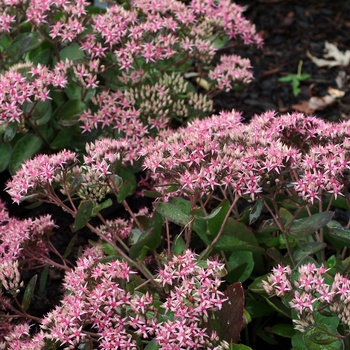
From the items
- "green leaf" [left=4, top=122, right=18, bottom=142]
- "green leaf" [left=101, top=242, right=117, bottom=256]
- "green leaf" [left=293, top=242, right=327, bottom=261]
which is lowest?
"green leaf" [left=101, top=242, right=117, bottom=256]

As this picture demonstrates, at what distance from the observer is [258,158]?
7.39ft

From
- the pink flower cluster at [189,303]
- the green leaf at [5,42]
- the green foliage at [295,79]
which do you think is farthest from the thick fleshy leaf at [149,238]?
the green foliage at [295,79]

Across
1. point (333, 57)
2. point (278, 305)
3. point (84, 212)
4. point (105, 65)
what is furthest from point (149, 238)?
point (333, 57)

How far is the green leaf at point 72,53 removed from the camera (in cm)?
332

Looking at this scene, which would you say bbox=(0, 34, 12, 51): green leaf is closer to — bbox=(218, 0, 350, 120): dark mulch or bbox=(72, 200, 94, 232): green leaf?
bbox=(218, 0, 350, 120): dark mulch

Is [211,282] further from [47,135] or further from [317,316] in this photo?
[47,135]

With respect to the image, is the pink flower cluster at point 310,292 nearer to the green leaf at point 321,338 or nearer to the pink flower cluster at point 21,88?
the green leaf at point 321,338

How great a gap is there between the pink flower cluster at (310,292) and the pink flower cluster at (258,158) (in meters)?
0.24

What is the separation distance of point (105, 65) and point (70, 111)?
0.30m

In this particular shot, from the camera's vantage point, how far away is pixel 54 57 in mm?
3438

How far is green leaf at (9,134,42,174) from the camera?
3.22 m

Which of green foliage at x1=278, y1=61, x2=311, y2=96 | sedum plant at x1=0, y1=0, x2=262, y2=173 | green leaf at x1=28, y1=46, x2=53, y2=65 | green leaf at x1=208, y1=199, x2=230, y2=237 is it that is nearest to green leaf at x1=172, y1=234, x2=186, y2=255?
green leaf at x1=208, y1=199, x2=230, y2=237

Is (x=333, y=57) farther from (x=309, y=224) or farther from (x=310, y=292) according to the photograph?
(x=310, y=292)

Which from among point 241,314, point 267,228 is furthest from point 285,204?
point 241,314
